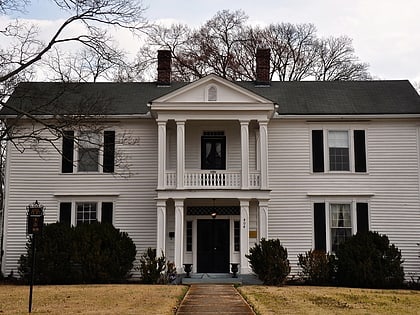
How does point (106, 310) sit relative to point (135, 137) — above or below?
below

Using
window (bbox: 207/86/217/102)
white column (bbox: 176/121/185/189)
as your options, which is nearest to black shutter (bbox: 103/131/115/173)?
white column (bbox: 176/121/185/189)

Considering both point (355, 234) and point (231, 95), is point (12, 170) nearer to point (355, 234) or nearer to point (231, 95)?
point (231, 95)

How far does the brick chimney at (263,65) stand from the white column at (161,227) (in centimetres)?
817

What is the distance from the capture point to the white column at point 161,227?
841 inches

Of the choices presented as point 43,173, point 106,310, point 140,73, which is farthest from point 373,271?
point 140,73

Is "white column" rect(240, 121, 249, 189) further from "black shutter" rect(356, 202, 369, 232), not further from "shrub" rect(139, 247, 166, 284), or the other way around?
"black shutter" rect(356, 202, 369, 232)

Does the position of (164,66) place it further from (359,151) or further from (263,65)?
(359,151)

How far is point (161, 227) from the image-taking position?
2152cm

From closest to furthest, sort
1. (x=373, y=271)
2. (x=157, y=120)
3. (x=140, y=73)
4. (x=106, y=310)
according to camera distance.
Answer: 1. (x=106, y=310)
2. (x=373, y=271)
3. (x=157, y=120)
4. (x=140, y=73)

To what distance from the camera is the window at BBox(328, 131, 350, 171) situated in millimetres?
23172

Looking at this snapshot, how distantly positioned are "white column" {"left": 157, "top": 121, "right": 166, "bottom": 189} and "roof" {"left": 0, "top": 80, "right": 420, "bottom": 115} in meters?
1.81

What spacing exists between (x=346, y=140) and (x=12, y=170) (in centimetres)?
1323

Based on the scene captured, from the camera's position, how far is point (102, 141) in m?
23.2

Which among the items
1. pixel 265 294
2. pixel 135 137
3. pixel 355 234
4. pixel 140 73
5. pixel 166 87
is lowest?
pixel 265 294
